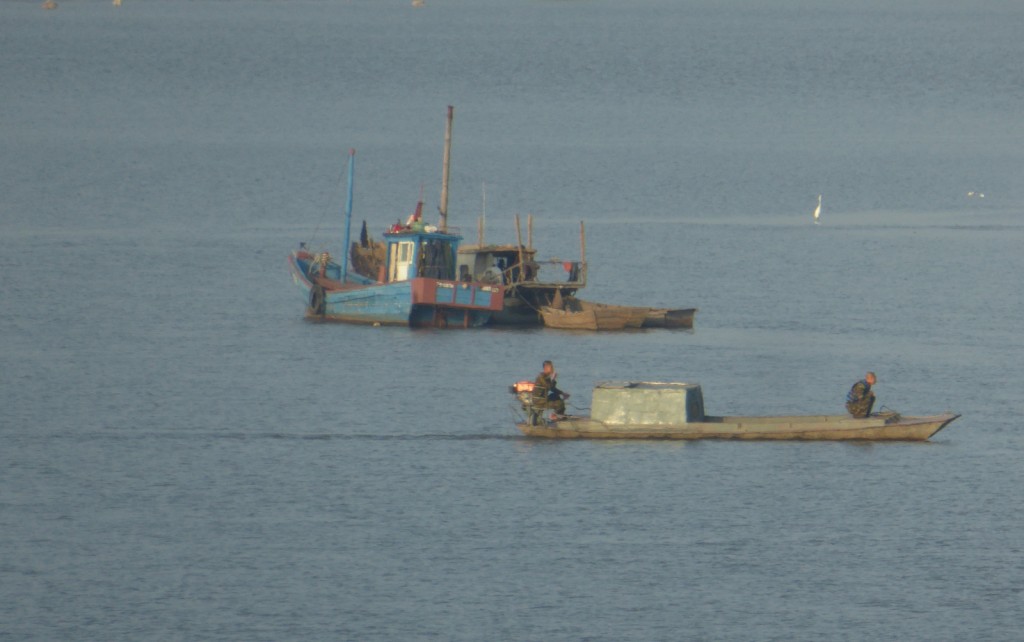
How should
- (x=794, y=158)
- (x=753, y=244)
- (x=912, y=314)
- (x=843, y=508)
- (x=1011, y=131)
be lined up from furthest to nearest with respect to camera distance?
(x=1011, y=131), (x=794, y=158), (x=753, y=244), (x=912, y=314), (x=843, y=508)

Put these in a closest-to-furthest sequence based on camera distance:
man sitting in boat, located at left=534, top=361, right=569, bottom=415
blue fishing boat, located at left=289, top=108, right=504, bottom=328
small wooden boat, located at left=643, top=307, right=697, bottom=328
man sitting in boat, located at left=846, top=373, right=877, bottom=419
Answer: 1. man sitting in boat, located at left=846, top=373, right=877, bottom=419
2. man sitting in boat, located at left=534, top=361, right=569, bottom=415
3. blue fishing boat, located at left=289, top=108, right=504, bottom=328
4. small wooden boat, located at left=643, top=307, right=697, bottom=328

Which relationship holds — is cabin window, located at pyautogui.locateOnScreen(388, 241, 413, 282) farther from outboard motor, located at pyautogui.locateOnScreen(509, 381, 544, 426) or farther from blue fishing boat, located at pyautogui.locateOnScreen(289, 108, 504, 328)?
outboard motor, located at pyautogui.locateOnScreen(509, 381, 544, 426)

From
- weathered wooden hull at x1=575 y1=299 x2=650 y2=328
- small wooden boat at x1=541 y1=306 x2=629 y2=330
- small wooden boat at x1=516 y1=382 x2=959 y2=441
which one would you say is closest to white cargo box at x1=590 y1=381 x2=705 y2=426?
small wooden boat at x1=516 y1=382 x2=959 y2=441

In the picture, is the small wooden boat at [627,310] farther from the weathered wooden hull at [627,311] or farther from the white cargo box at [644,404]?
the white cargo box at [644,404]

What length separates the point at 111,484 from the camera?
48.4 meters

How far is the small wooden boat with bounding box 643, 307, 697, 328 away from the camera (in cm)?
7175

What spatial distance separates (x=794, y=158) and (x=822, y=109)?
40.9 metres

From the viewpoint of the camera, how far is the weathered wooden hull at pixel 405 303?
69.3 meters

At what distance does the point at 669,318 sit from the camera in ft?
236

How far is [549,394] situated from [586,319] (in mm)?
20004

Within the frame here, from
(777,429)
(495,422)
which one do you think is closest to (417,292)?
(495,422)

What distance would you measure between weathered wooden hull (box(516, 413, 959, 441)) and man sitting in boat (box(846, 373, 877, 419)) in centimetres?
22

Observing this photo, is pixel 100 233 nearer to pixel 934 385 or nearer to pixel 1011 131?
pixel 934 385

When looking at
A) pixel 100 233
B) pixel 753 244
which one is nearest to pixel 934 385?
pixel 753 244
